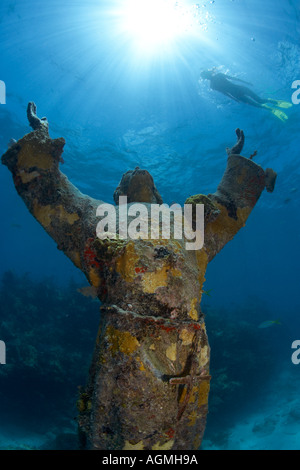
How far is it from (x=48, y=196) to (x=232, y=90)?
14.9m

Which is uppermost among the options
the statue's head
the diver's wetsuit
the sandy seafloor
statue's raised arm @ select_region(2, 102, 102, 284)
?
the diver's wetsuit

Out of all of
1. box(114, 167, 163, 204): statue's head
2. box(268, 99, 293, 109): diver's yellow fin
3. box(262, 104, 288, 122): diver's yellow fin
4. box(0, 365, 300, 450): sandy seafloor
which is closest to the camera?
box(114, 167, 163, 204): statue's head

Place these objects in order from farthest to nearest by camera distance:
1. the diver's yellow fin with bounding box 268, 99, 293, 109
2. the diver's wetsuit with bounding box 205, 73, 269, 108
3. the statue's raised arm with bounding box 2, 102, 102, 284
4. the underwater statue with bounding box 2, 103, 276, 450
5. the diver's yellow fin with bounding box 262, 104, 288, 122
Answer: the diver's yellow fin with bounding box 262, 104, 288, 122 < the diver's yellow fin with bounding box 268, 99, 293, 109 < the diver's wetsuit with bounding box 205, 73, 269, 108 < the statue's raised arm with bounding box 2, 102, 102, 284 < the underwater statue with bounding box 2, 103, 276, 450

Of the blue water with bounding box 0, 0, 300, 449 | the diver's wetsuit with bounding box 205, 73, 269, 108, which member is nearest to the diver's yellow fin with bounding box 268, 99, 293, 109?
the blue water with bounding box 0, 0, 300, 449

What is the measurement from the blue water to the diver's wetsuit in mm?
664

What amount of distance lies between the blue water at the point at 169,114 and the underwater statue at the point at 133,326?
31.6 feet

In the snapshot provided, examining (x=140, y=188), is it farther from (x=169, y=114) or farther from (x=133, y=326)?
(x=169, y=114)

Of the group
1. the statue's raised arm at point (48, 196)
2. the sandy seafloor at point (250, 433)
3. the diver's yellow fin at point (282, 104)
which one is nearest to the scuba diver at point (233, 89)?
the diver's yellow fin at point (282, 104)

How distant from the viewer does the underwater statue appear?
2000mm

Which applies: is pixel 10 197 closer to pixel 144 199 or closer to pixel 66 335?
pixel 66 335

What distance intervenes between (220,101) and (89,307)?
1588cm

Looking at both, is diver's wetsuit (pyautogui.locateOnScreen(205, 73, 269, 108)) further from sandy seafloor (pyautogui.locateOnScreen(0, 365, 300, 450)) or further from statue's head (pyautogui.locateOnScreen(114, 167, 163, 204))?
sandy seafloor (pyautogui.locateOnScreen(0, 365, 300, 450))

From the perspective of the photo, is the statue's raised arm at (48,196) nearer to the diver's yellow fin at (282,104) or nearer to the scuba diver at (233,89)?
the scuba diver at (233,89)

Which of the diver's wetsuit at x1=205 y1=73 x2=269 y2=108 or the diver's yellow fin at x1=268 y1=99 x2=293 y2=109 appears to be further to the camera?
the diver's yellow fin at x1=268 y1=99 x2=293 y2=109
